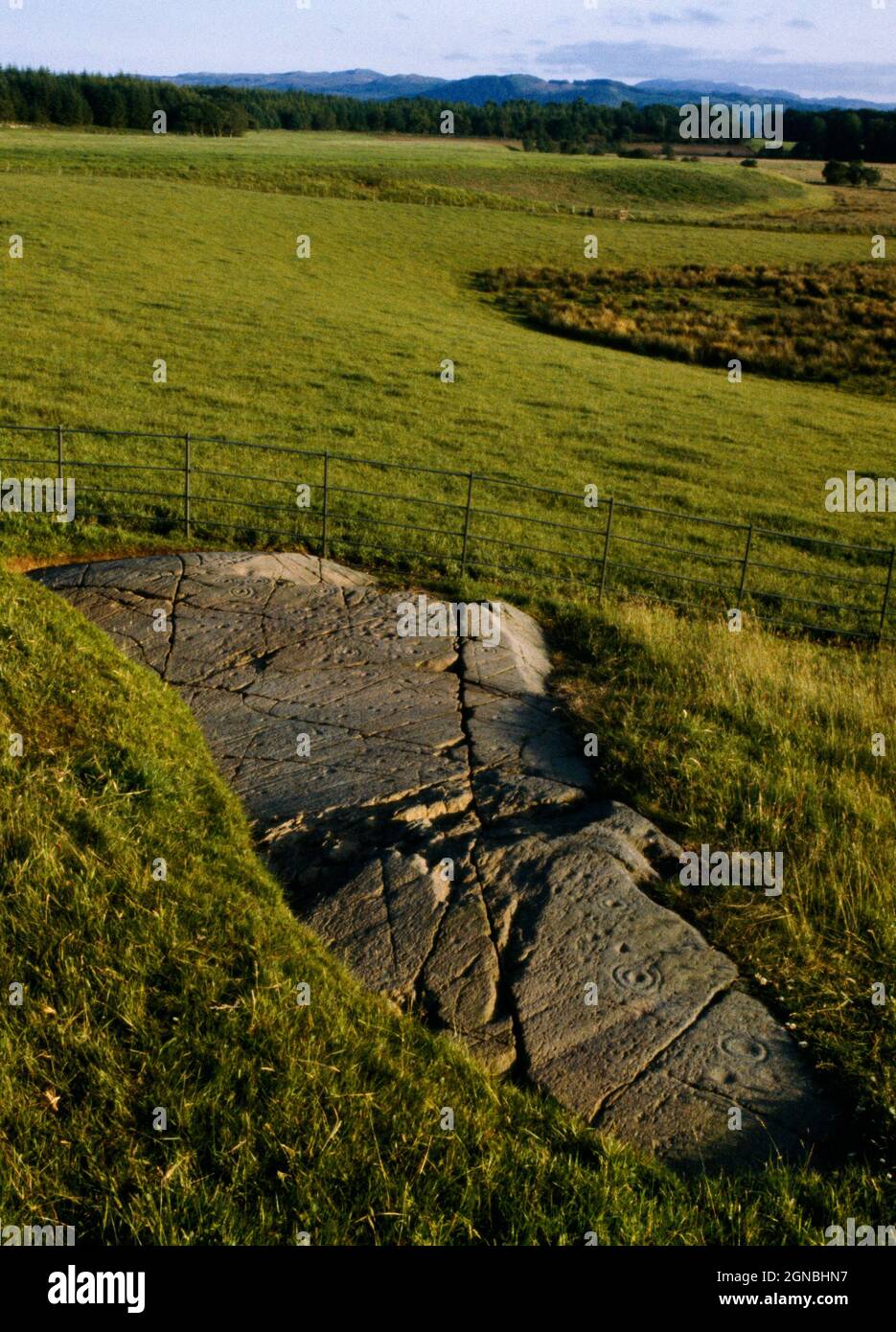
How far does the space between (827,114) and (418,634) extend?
161 metres

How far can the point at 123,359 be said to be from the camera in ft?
99.8

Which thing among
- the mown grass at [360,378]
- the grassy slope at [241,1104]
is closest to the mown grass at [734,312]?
the mown grass at [360,378]

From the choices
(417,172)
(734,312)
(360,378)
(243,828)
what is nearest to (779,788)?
(243,828)

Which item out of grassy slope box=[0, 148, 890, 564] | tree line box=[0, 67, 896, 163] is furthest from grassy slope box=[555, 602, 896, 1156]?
tree line box=[0, 67, 896, 163]

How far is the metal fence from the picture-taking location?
675 inches

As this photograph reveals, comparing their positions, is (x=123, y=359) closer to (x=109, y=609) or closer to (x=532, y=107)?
(x=109, y=609)

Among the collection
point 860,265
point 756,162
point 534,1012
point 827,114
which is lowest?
point 534,1012

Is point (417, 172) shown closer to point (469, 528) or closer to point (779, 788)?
point (469, 528)

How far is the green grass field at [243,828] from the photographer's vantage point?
17.2 feet

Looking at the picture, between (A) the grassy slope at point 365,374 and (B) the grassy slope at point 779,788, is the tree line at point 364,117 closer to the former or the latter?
(A) the grassy slope at point 365,374

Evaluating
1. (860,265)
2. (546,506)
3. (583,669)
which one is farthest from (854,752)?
(860,265)

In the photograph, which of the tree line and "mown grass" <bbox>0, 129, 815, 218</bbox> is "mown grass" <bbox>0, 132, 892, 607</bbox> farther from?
the tree line

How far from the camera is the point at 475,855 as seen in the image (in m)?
8.19

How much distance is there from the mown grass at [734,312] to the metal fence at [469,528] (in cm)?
2228
